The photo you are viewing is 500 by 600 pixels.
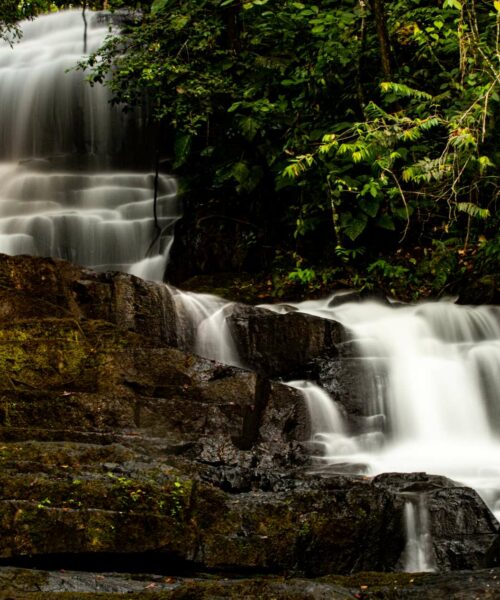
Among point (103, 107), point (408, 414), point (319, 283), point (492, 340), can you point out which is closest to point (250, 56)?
point (319, 283)

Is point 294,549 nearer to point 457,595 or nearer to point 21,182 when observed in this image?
point 457,595

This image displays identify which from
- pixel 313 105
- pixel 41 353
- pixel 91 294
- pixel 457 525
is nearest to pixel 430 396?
pixel 457 525

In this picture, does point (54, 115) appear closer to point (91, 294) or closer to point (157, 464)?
Result: point (91, 294)

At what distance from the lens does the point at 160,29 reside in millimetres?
12055

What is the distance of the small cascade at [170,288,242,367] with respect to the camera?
8445 millimetres

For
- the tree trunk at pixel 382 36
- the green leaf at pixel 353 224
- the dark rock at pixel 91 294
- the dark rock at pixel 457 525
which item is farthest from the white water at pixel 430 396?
the tree trunk at pixel 382 36

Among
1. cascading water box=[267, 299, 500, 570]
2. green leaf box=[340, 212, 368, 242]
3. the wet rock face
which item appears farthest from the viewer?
green leaf box=[340, 212, 368, 242]

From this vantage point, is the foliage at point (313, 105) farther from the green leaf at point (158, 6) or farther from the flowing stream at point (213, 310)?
the flowing stream at point (213, 310)

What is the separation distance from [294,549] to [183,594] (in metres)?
Answer: 1.15

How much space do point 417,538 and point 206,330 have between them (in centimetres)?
433

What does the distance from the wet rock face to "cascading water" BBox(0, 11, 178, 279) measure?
4.82 metres

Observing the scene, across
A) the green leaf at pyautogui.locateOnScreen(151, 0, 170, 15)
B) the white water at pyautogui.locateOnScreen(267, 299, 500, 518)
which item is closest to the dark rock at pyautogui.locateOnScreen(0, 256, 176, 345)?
the white water at pyautogui.locateOnScreen(267, 299, 500, 518)

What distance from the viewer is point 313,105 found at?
492 inches

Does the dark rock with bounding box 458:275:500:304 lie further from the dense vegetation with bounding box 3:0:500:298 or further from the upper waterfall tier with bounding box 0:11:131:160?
the upper waterfall tier with bounding box 0:11:131:160
